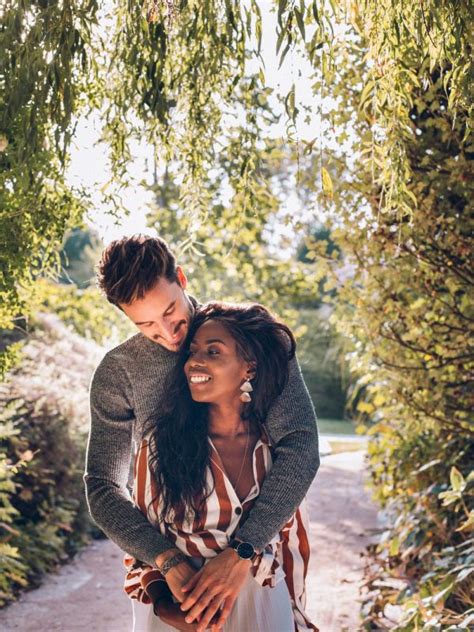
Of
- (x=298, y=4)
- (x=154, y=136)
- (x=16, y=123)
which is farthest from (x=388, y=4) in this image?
(x=16, y=123)

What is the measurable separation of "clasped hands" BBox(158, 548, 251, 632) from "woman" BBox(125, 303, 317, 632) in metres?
0.03

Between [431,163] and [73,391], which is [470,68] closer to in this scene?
[431,163]

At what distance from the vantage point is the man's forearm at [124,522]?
248 centimetres

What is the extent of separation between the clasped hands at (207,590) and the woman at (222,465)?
3cm

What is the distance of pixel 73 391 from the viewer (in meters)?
7.39

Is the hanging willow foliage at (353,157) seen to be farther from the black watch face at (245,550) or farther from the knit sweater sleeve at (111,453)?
the black watch face at (245,550)

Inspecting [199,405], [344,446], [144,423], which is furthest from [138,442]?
[344,446]

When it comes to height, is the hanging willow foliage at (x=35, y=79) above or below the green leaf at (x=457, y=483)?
above

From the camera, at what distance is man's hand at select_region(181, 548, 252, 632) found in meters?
2.37

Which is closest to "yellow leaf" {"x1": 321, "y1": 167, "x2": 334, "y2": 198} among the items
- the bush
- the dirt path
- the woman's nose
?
the woman's nose

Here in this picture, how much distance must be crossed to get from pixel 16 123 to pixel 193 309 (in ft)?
2.68

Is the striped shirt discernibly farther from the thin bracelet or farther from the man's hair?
the man's hair

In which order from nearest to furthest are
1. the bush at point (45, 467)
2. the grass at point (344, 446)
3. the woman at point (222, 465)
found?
the woman at point (222, 465), the bush at point (45, 467), the grass at point (344, 446)

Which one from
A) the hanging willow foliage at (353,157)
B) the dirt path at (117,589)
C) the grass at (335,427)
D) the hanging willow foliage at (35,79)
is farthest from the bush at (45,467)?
the grass at (335,427)
